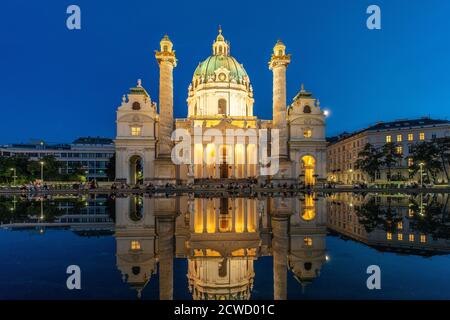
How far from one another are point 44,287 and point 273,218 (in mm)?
13355

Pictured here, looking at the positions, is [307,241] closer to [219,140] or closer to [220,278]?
[220,278]

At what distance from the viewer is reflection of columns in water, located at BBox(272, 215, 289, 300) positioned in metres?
7.34

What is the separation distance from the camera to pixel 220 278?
8.16 m

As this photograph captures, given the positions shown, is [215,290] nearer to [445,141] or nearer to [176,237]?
[176,237]

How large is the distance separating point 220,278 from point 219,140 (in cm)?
6303

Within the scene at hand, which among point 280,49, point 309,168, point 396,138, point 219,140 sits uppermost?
point 280,49

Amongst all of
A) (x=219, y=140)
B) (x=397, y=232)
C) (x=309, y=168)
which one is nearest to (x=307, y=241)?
(x=397, y=232)

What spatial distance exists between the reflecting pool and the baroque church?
1862 inches

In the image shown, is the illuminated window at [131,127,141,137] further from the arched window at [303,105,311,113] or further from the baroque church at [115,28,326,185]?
the arched window at [303,105,311,113]

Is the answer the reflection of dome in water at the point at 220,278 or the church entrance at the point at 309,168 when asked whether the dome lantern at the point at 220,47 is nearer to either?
the church entrance at the point at 309,168

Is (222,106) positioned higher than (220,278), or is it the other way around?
(222,106)

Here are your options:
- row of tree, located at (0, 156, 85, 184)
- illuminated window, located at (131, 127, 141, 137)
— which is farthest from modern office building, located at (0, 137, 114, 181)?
illuminated window, located at (131, 127, 141, 137)

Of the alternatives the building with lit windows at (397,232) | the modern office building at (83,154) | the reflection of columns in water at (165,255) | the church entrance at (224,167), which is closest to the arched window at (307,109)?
the church entrance at (224,167)

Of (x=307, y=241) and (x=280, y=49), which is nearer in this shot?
(x=307, y=241)
